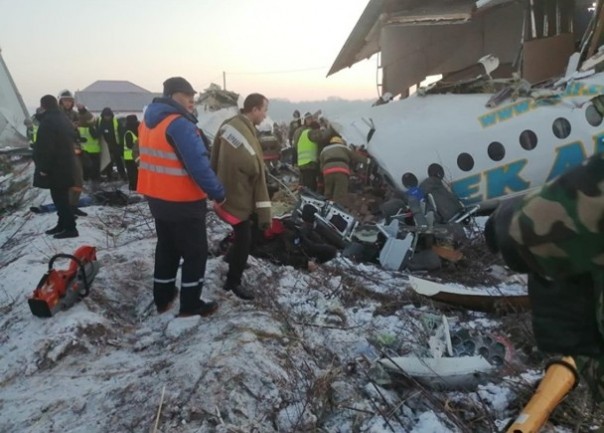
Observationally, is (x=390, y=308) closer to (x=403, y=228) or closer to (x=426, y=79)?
(x=403, y=228)

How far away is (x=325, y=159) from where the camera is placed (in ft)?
25.7

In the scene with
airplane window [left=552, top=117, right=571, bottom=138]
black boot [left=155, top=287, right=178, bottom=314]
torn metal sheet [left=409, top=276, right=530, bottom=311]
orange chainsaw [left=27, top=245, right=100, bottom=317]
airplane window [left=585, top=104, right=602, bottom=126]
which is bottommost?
torn metal sheet [left=409, top=276, right=530, bottom=311]

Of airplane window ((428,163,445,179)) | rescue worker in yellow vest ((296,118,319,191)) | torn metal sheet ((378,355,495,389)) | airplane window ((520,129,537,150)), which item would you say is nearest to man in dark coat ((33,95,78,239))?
rescue worker in yellow vest ((296,118,319,191))

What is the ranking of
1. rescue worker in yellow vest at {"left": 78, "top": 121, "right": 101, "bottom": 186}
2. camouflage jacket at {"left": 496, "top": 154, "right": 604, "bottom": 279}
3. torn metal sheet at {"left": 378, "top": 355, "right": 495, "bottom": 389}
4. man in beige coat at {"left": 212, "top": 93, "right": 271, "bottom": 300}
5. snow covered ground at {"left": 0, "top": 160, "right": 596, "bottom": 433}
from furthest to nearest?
rescue worker in yellow vest at {"left": 78, "top": 121, "right": 101, "bottom": 186} → man in beige coat at {"left": 212, "top": 93, "right": 271, "bottom": 300} → torn metal sheet at {"left": 378, "top": 355, "right": 495, "bottom": 389} → snow covered ground at {"left": 0, "top": 160, "right": 596, "bottom": 433} → camouflage jacket at {"left": 496, "top": 154, "right": 604, "bottom": 279}

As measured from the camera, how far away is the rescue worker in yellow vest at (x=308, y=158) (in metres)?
8.77

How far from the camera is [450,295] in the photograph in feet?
13.9

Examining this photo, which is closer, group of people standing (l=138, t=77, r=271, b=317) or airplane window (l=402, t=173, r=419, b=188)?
group of people standing (l=138, t=77, r=271, b=317)

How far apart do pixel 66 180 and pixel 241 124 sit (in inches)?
112

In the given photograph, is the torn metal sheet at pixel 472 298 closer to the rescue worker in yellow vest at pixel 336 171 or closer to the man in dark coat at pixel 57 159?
the rescue worker in yellow vest at pixel 336 171

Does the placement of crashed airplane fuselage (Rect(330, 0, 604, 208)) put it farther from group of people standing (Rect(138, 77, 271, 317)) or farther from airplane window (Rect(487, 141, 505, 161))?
group of people standing (Rect(138, 77, 271, 317))

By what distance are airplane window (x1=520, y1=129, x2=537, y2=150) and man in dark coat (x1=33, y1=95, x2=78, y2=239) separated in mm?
5341

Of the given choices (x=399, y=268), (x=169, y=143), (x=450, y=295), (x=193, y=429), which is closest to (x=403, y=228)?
(x=399, y=268)

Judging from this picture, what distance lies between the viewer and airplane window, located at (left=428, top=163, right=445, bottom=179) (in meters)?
7.07

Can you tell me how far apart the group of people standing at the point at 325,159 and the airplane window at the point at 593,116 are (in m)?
3.16
